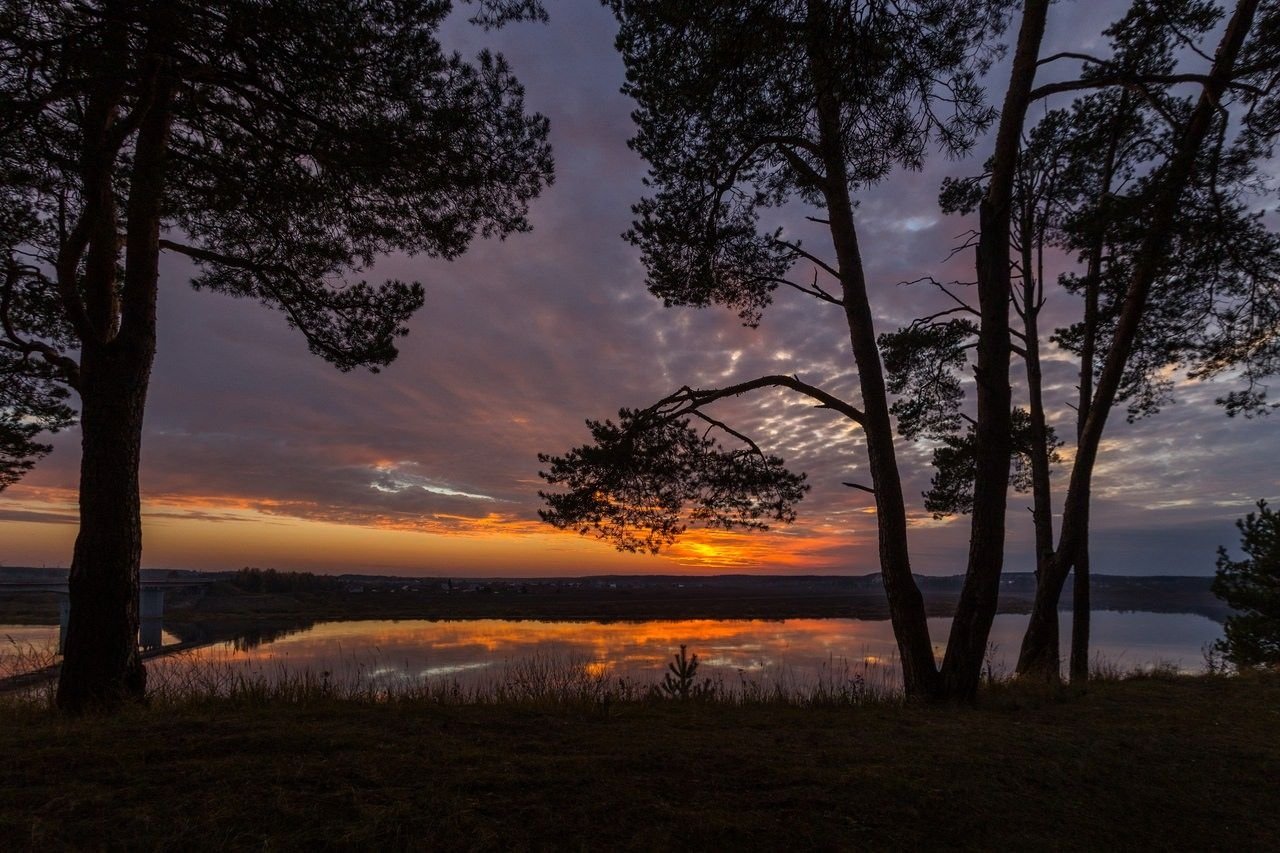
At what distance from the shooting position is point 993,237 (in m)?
7.35

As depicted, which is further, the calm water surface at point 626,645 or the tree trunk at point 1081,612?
the calm water surface at point 626,645

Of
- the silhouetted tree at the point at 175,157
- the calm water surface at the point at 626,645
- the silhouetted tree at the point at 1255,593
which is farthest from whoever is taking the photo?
the calm water surface at the point at 626,645

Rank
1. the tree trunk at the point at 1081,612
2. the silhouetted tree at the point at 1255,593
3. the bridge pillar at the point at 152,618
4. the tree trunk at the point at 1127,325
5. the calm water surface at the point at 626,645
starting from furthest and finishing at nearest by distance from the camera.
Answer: the bridge pillar at the point at 152,618 < the calm water surface at the point at 626,645 < the silhouetted tree at the point at 1255,593 < the tree trunk at the point at 1081,612 < the tree trunk at the point at 1127,325

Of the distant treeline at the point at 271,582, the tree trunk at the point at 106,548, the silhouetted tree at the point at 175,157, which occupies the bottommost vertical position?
the distant treeline at the point at 271,582

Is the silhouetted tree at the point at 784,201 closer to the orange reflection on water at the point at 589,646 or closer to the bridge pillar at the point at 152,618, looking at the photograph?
the orange reflection on water at the point at 589,646

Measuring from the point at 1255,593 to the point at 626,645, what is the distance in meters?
24.5

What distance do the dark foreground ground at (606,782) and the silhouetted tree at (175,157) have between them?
2.19 meters

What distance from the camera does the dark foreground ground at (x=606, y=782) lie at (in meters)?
3.01

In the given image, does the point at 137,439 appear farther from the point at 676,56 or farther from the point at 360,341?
the point at 676,56

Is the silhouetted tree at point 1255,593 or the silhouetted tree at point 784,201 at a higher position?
the silhouetted tree at point 784,201

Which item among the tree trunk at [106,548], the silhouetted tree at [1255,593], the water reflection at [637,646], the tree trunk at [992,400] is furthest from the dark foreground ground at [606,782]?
the silhouetted tree at [1255,593]

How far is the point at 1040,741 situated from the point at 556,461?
21.0 feet

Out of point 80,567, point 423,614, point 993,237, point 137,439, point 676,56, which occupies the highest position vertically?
point 676,56

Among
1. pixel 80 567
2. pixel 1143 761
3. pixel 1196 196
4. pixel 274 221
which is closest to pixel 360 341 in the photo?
pixel 274 221
